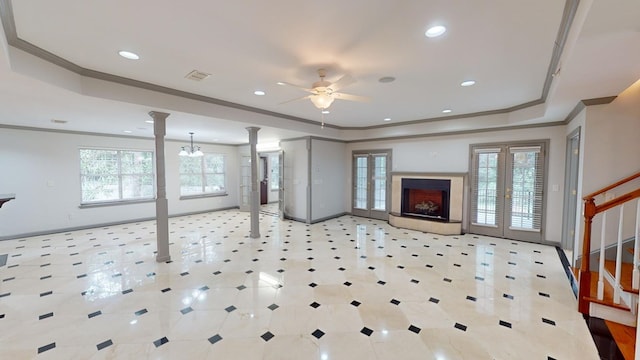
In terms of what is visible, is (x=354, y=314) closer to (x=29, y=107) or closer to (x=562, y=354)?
(x=562, y=354)

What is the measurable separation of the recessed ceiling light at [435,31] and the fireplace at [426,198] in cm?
470

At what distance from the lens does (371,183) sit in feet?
25.2

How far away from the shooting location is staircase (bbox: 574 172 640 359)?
2490mm

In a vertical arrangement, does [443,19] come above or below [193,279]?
above

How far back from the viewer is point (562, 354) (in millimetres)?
2201

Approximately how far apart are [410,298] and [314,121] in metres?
4.39

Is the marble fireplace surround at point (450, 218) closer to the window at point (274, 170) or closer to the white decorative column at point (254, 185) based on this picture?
the white decorative column at point (254, 185)

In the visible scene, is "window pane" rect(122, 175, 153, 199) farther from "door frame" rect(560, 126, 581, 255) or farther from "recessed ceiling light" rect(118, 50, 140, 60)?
"door frame" rect(560, 126, 581, 255)

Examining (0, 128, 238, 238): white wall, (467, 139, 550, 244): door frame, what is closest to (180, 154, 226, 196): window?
(0, 128, 238, 238): white wall

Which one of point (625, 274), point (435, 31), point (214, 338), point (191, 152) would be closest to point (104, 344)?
point (214, 338)

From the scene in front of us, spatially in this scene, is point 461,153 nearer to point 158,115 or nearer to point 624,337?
point 624,337

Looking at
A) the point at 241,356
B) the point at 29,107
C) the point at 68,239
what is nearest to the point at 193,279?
the point at 241,356

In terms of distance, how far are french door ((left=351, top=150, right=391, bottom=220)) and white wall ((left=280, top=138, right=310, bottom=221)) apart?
1742 millimetres

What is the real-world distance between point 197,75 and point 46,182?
5.77 metres
